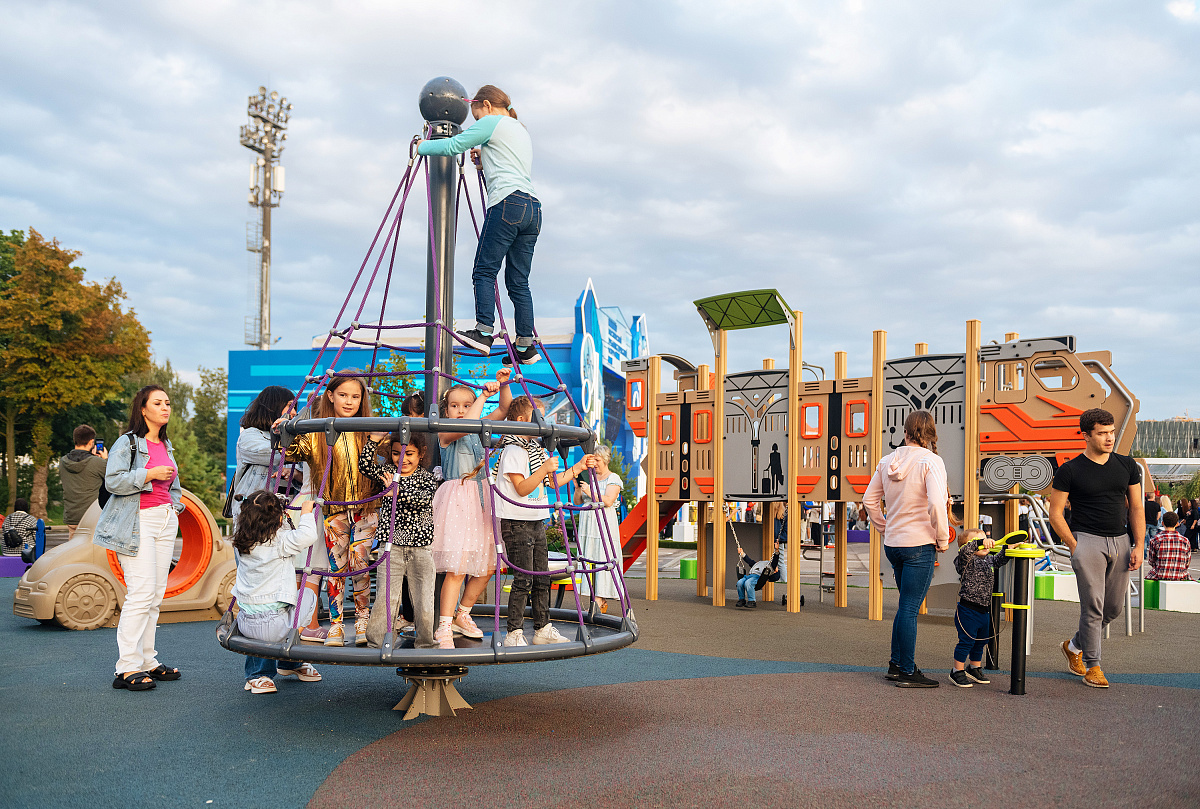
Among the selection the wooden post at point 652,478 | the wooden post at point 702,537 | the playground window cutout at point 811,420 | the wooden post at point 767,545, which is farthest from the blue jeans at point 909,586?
the wooden post at point 702,537

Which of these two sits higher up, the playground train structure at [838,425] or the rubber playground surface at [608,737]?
the playground train structure at [838,425]

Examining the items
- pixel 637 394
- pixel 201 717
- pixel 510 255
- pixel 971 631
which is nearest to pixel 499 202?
pixel 510 255

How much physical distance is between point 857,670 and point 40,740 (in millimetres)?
5343

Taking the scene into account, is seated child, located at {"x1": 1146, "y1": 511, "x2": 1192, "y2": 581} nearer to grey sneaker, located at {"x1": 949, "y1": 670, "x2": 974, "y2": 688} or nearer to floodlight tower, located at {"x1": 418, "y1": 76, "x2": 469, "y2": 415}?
grey sneaker, located at {"x1": 949, "y1": 670, "x2": 974, "y2": 688}

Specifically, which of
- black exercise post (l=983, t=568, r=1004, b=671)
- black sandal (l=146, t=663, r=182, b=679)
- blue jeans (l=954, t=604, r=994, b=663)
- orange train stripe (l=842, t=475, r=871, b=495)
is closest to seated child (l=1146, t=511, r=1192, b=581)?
orange train stripe (l=842, t=475, r=871, b=495)

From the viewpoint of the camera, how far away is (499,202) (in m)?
5.17

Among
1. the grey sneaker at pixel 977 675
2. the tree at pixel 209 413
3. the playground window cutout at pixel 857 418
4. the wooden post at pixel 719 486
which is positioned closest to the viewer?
the grey sneaker at pixel 977 675

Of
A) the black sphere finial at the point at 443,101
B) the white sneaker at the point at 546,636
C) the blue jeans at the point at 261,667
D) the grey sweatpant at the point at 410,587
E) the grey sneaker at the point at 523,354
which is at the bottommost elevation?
the blue jeans at the point at 261,667

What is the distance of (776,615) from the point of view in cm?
1023

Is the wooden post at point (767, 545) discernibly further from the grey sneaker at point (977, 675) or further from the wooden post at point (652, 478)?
the grey sneaker at point (977, 675)

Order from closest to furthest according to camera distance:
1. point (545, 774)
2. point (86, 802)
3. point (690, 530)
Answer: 1. point (86, 802)
2. point (545, 774)
3. point (690, 530)

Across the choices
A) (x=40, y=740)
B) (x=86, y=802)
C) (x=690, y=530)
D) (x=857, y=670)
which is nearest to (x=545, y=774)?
(x=86, y=802)

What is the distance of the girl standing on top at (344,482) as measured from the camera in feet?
15.6

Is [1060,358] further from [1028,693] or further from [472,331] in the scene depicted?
[472,331]
